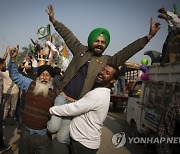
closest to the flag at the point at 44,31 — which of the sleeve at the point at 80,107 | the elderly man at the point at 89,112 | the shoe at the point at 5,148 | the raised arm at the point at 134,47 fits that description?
the shoe at the point at 5,148

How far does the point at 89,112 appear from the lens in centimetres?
259

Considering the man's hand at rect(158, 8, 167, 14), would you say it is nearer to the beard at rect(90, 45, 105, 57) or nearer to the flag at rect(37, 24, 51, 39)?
the beard at rect(90, 45, 105, 57)

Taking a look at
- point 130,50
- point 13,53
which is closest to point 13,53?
point 13,53

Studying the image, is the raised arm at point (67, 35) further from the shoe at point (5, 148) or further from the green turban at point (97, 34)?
the shoe at point (5, 148)

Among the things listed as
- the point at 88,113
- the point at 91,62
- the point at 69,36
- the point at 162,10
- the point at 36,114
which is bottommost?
the point at 36,114

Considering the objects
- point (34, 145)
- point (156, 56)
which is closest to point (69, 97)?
point (34, 145)

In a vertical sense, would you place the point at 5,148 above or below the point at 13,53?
below

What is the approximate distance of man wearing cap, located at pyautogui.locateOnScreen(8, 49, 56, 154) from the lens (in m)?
3.20

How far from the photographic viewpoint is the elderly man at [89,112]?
254 cm

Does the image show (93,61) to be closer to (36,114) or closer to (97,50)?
(97,50)

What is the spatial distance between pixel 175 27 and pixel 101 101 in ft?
10.7

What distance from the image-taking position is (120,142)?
4363 mm

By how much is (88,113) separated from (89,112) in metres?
0.02

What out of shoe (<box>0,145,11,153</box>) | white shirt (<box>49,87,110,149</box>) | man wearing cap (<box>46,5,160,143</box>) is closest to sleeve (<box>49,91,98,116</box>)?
white shirt (<box>49,87,110,149</box>)
